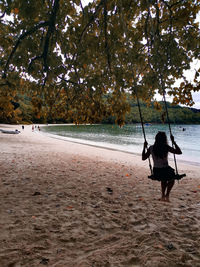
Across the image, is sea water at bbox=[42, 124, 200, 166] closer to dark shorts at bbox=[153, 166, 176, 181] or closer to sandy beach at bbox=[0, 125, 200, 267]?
sandy beach at bbox=[0, 125, 200, 267]

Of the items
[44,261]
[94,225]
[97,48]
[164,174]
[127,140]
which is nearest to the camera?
[44,261]

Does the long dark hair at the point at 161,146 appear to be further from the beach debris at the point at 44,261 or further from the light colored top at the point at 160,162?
the beach debris at the point at 44,261

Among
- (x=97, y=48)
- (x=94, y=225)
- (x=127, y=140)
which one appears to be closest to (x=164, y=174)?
(x=94, y=225)

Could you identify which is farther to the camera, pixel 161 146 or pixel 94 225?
pixel 161 146

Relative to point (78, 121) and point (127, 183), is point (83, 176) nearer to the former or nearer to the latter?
point (127, 183)

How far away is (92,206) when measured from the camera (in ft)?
15.2

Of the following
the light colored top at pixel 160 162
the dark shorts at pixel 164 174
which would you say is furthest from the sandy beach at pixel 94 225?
the light colored top at pixel 160 162

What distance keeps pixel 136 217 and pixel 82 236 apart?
1.45 metres

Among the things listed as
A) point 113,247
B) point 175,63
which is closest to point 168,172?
point 113,247

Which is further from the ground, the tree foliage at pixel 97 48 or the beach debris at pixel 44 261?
the tree foliage at pixel 97 48

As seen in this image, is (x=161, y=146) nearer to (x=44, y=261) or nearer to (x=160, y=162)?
(x=160, y=162)

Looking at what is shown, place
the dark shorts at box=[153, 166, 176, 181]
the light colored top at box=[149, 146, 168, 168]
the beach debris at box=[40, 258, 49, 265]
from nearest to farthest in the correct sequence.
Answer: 1. the beach debris at box=[40, 258, 49, 265]
2. the dark shorts at box=[153, 166, 176, 181]
3. the light colored top at box=[149, 146, 168, 168]

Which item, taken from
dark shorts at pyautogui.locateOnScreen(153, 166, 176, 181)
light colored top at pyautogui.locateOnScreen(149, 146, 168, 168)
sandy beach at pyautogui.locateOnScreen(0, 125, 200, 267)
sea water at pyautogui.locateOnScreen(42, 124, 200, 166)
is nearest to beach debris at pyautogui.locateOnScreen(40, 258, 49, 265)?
sandy beach at pyautogui.locateOnScreen(0, 125, 200, 267)

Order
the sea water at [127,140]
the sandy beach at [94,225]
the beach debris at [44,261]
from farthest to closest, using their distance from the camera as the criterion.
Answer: the sea water at [127,140] < the sandy beach at [94,225] < the beach debris at [44,261]
